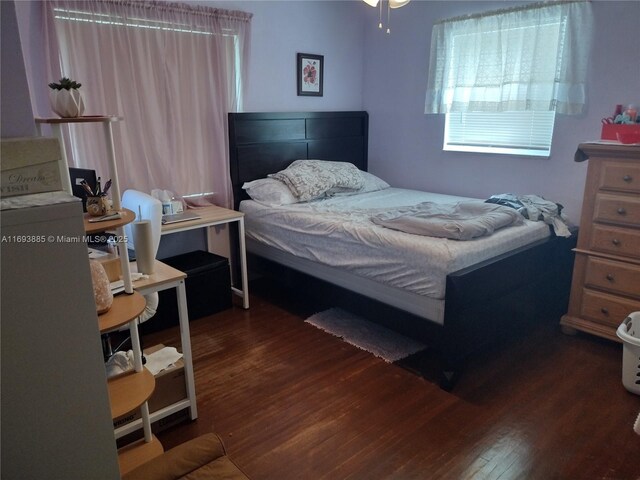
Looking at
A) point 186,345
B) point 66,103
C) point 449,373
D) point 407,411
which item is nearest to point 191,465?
point 186,345

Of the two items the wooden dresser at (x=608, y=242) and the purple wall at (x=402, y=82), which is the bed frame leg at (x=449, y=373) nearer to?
the wooden dresser at (x=608, y=242)

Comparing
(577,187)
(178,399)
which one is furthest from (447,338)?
(577,187)

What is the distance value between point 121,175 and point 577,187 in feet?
10.3

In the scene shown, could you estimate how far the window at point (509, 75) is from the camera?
10.1ft

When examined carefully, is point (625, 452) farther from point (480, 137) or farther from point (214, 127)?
point (214, 127)

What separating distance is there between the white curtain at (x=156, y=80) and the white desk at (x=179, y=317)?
121cm

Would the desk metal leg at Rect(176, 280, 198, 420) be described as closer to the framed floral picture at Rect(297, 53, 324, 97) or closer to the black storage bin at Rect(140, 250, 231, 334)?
the black storage bin at Rect(140, 250, 231, 334)

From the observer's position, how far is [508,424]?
2.12m

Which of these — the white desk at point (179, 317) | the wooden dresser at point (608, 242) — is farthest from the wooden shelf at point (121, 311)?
the wooden dresser at point (608, 242)

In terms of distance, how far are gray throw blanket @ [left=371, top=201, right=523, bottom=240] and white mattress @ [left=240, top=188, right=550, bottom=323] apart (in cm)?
4

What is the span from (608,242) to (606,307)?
0.39 metres

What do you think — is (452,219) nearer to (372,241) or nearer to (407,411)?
(372,241)

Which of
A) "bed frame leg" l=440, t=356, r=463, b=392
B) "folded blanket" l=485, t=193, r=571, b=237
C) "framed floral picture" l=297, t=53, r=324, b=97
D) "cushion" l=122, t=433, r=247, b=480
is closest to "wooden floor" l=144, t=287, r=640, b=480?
"bed frame leg" l=440, t=356, r=463, b=392

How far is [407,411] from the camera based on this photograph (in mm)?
2227
